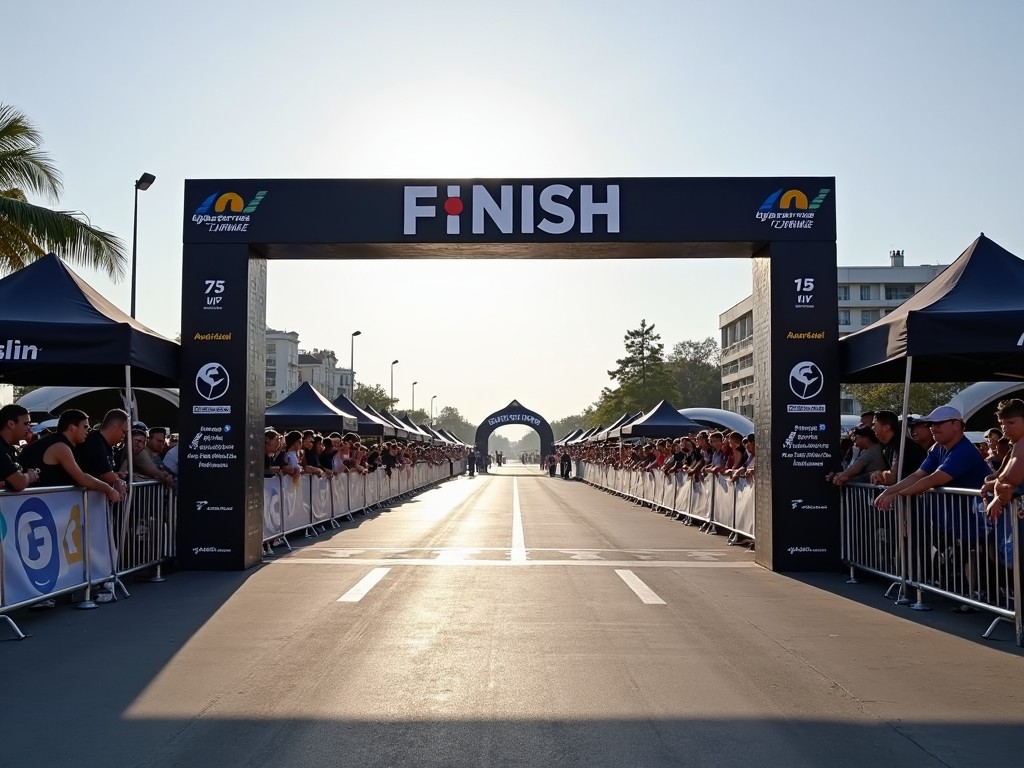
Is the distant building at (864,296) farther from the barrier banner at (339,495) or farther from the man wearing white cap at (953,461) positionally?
the man wearing white cap at (953,461)

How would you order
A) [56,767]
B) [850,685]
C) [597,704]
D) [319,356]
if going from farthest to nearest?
1. [319,356]
2. [850,685]
3. [597,704]
4. [56,767]

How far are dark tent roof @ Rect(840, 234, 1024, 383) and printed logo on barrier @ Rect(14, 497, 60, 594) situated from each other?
9.19 meters

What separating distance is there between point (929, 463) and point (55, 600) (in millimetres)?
9466

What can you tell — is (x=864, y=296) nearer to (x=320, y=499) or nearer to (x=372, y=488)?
(x=372, y=488)

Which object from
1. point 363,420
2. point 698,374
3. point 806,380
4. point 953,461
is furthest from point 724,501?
point 698,374

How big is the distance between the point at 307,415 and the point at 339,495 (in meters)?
5.38

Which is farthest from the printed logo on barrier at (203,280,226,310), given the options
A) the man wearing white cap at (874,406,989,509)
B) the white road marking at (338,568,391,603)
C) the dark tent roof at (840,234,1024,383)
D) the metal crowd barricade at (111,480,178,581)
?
the man wearing white cap at (874,406,989,509)

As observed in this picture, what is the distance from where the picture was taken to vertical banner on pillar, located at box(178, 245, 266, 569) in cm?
1224

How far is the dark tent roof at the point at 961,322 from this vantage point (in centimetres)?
989

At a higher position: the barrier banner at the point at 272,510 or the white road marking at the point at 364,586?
the barrier banner at the point at 272,510

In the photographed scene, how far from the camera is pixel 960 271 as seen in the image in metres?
11.0

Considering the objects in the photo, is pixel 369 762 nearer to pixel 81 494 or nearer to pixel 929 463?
pixel 81 494

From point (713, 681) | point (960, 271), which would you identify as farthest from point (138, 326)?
point (960, 271)

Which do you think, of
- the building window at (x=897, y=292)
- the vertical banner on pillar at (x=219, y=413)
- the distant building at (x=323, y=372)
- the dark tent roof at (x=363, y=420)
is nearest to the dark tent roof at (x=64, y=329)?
the vertical banner on pillar at (x=219, y=413)
